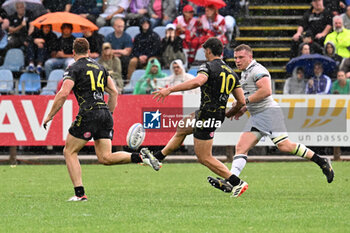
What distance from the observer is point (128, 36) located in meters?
22.6

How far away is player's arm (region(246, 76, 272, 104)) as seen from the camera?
1216 centimetres

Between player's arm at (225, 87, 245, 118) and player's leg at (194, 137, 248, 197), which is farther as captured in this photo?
player's arm at (225, 87, 245, 118)

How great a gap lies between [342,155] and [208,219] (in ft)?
40.4

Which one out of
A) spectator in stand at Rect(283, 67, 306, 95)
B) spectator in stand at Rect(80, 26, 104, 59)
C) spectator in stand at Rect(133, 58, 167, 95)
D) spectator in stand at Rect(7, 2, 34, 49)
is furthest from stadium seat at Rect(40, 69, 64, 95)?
spectator in stand at Rect(283, 67, 306, 95)

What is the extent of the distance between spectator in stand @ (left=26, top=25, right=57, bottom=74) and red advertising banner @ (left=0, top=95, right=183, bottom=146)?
3116 mm

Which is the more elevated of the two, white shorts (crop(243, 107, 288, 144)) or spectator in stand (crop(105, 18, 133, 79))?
A: white shorts (crop(243, 107, 288, 144))

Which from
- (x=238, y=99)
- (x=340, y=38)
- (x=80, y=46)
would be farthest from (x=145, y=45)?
(x=80, y=46)

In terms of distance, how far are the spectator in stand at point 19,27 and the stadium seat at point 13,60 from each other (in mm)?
445

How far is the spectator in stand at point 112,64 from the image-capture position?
20578 millimetres

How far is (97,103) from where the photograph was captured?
11.1 m

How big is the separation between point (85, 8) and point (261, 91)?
13374mm

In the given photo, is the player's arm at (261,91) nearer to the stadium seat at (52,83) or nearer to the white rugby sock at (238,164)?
the white rugby sock at (238,164)

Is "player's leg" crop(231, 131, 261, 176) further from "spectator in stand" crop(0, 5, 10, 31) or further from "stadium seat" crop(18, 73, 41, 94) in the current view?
"spectator in stand" crop(0, 5, 10, 31)

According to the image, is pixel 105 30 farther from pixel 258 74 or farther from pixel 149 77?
pixel 258 74
